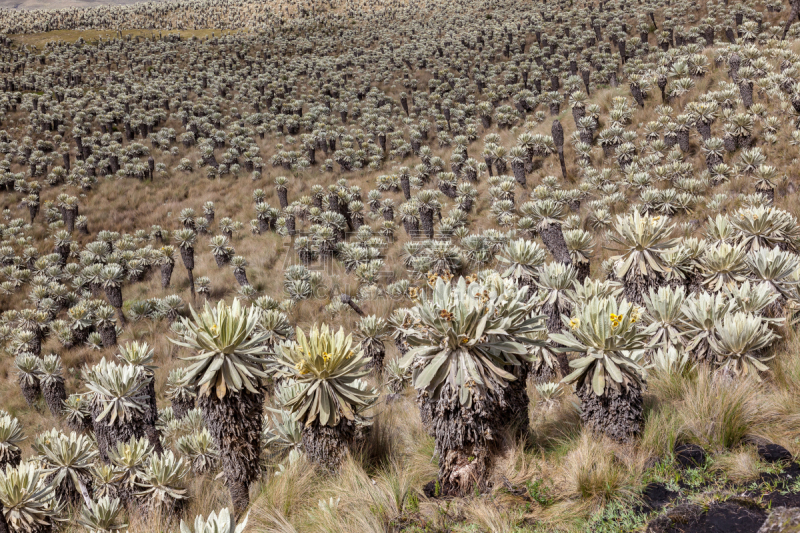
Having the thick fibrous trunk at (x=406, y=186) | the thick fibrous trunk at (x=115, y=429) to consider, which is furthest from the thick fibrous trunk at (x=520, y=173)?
the thick fibrous trunk at (x=115, y=429)

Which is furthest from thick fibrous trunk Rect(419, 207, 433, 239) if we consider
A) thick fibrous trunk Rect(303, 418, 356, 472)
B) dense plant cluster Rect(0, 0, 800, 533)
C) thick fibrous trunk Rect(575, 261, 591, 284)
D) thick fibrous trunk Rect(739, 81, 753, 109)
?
thick fibrous trunk Rect(303, 418, 356, 472)

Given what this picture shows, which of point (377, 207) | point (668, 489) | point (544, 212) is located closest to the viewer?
point (668, 489)

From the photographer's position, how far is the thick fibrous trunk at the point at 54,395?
11.6 metres

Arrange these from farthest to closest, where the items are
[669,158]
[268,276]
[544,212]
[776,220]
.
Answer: [268,276]
[669,158]
[544,212]
[776,220]

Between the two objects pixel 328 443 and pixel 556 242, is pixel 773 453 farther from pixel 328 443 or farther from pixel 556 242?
pixel 556 242

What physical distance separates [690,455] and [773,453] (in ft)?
1.75

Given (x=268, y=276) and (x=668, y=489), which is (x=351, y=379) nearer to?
(x=668, y=489)

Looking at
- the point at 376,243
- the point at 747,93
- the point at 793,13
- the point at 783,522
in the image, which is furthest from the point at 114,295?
the point at 793,13

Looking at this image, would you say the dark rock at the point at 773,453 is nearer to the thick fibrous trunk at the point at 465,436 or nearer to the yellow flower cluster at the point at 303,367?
the thick fibrous trunk at the point at 465,436

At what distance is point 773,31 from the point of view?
24359 millimetres

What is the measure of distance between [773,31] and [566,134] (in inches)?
570

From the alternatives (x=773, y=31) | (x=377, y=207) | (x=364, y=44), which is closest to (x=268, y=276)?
(x=377, y=207)

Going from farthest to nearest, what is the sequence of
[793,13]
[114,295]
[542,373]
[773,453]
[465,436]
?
1. [793,13]
2. [114,295]
3. [542,373]
4. [465,436]
5. [773,453]

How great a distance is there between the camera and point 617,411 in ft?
12.1
